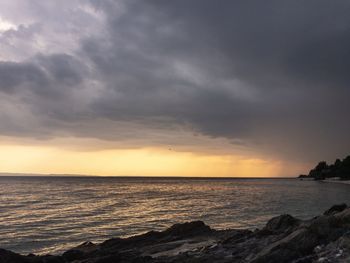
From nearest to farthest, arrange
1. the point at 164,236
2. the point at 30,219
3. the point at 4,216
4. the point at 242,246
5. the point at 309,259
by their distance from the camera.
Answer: the point at 309,259 < the point at 242,246 < the point at 164,236 < the point at 30,219 < the point at 4,216

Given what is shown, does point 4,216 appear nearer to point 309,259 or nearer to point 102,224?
point 102,224

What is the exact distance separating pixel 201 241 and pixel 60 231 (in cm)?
1647

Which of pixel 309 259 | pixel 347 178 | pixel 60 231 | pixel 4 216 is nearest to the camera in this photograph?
pixel 309 259

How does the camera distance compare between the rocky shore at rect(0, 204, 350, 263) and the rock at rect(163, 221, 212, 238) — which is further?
the rock at rect(163, 221, 212, 238)

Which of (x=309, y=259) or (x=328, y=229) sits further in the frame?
(x=328, y=229)

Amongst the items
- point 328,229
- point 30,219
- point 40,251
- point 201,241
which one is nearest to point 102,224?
point 30,219

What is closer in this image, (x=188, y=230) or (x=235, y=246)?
(x=235, y=246)

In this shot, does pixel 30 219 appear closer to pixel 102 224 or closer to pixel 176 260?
pixel 102 224

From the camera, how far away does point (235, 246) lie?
17828 millimetres

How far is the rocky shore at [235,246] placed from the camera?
1389 centimetres

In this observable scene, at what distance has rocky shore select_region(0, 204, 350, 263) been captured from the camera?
1389 centimetres

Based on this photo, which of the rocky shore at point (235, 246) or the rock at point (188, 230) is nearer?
the rocky shore at point (235, 246)

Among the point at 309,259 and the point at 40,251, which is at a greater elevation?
the point at 309,259

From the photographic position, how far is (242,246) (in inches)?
693
